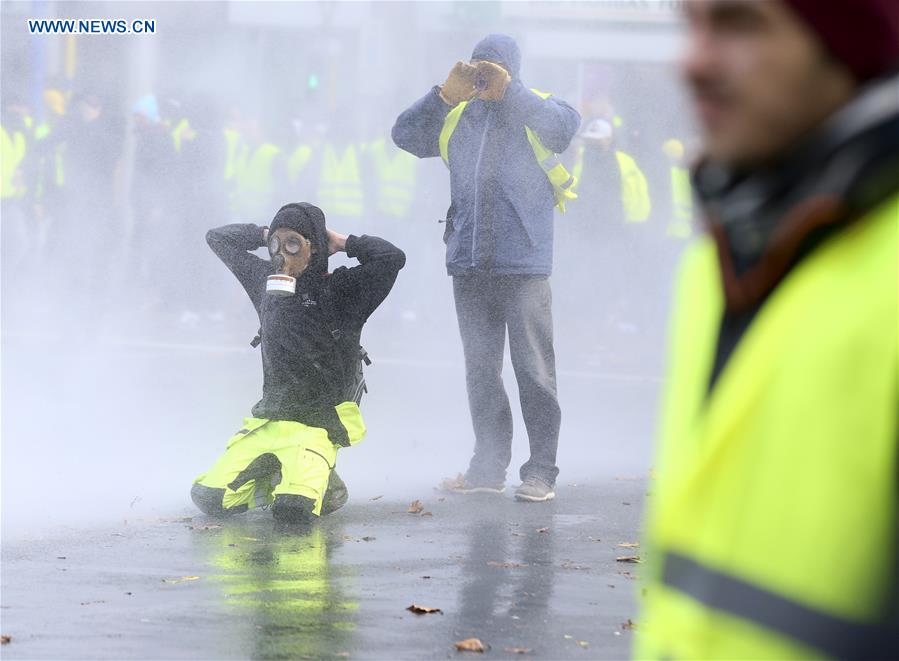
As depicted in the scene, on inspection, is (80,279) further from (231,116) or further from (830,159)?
(830,159)

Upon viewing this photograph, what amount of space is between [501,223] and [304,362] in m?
1.24

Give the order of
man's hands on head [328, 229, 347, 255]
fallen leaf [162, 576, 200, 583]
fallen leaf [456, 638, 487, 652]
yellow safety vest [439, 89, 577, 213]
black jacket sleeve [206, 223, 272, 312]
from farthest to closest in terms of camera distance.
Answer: yellow safety vest [439, 89, 577, 213] → black jacket sleeve [206, 223, 272, 312] → man's hands on head [328, 229, 347, 255] → fallen leaf [162, 576, 200, 583] → fallen leaf [456, 638, 487, 652]

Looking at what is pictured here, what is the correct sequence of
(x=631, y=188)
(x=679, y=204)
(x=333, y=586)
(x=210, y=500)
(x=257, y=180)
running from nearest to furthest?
1. (x=333, y=586)
2. (x=210, y=500)
3. (x=631, y=188)
4. (x=257, y=180)
5. (x=679, y=204)

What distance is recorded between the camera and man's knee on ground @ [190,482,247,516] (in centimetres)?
632

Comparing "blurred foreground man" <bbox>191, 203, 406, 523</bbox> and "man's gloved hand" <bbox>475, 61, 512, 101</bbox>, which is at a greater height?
"man's gloved hand" <bbox>475, 61, 512, 101</bbox>

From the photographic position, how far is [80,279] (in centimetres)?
1512

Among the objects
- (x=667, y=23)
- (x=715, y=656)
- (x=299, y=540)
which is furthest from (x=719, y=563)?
(x=667, y=23)

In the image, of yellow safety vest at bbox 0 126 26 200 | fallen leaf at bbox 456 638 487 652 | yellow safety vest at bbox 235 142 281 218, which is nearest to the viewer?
fallen leaf at bbox 456 638 487 652

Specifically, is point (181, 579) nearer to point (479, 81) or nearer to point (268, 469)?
point (268, 469)

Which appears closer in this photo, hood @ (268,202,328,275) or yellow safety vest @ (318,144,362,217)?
hood @ (268,202,328,275)

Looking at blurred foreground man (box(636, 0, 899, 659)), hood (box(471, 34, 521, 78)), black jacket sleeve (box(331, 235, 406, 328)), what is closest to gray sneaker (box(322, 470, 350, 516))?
black jacket sleeve (box(331, 235, 406, 328))

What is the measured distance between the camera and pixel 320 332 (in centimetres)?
650

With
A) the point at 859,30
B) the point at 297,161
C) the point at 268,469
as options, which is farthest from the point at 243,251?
the point at 297,161

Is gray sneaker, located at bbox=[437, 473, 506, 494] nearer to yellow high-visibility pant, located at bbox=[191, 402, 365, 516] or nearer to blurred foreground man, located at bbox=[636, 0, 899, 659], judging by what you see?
yellow high-visibility pant, located at bbox=[191, 402, 365, 516]
